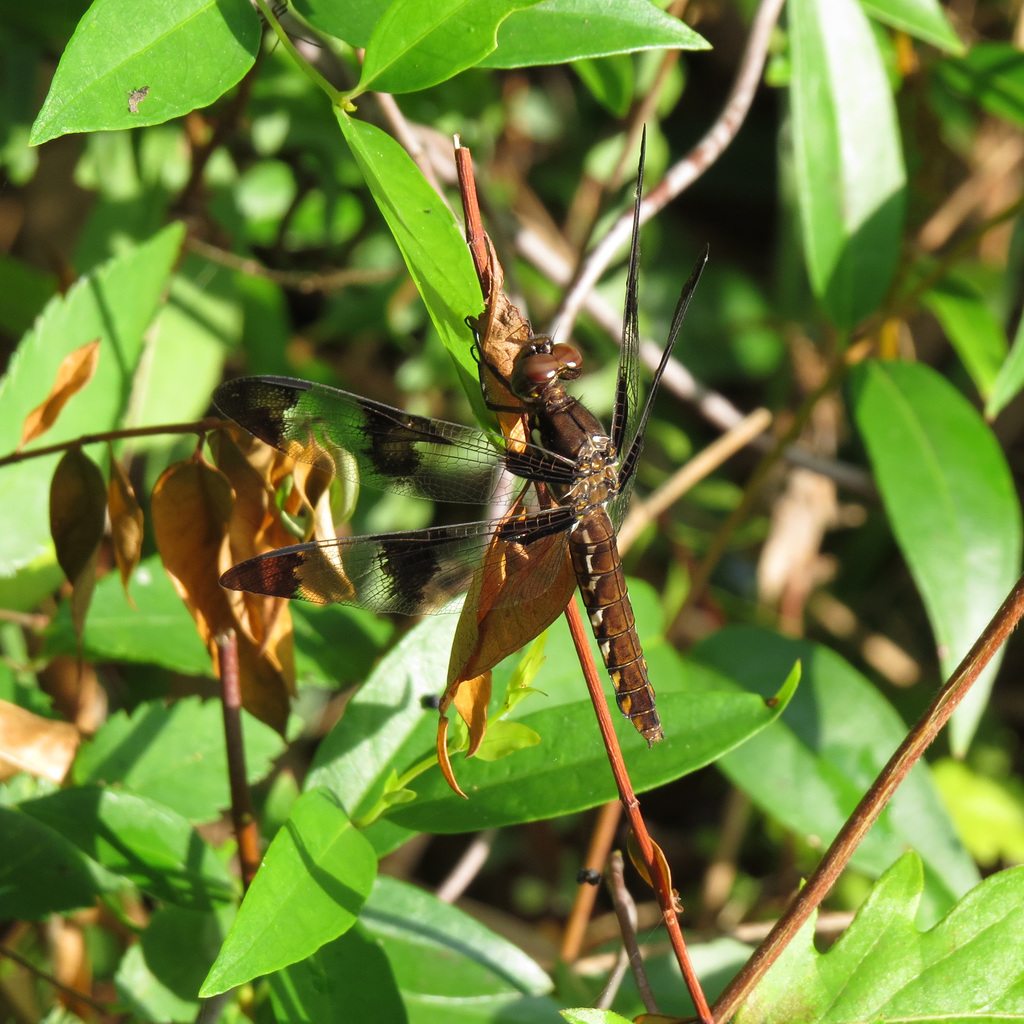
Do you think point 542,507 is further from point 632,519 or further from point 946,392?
point 946,392

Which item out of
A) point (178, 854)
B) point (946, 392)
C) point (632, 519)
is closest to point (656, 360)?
point (632, 519)

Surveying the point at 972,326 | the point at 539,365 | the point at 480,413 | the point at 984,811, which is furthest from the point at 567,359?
the point at 984,811

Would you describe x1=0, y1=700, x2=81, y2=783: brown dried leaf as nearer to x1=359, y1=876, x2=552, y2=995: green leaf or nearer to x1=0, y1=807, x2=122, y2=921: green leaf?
x1=0, y1=807, x2=122, y2=921: green leaf

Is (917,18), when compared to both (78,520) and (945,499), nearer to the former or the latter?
(945,499)

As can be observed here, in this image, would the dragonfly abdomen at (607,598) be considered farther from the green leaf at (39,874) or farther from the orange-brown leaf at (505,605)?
the green leaf at (39,874)

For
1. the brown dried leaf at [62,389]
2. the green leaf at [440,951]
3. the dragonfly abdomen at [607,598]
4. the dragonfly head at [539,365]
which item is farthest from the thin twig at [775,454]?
the brown dried leaf at [62,389]

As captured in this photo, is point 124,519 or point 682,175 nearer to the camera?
point 124,519
